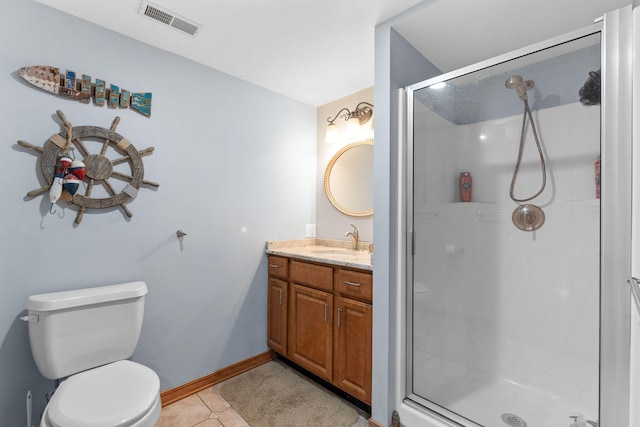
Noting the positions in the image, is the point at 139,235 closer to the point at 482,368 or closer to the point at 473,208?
the point at 473,208

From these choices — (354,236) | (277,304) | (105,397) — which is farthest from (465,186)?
(105,397)

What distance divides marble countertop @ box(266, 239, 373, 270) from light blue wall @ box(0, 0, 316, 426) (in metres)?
0.09

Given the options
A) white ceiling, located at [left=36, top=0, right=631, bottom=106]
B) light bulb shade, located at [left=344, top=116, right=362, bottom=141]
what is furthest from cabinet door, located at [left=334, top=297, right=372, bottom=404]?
white ceiling, located at [left=36, top=0, right=631, bottom=106]

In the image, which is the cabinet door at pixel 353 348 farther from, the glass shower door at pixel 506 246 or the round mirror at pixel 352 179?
the round mirror at pixel 352 179

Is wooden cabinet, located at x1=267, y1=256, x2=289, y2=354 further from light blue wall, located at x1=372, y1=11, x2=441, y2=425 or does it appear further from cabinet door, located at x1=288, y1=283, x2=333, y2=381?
light blue wall, located at x1=372, y1=11, x2=441, y2=425

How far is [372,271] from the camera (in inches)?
70.1

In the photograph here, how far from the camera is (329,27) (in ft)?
5.76

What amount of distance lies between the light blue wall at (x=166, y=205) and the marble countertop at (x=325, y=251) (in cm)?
9

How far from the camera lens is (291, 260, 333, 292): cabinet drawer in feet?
6.65

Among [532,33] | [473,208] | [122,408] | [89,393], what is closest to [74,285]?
[89,393]

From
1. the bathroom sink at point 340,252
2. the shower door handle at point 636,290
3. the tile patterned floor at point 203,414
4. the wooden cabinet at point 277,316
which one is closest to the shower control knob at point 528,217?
the shower door handle at point 636,290

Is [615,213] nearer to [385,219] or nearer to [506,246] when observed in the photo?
[506,246]

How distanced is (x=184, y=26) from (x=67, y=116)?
2.64 ft

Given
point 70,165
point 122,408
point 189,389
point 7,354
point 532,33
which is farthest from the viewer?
point 189,389
